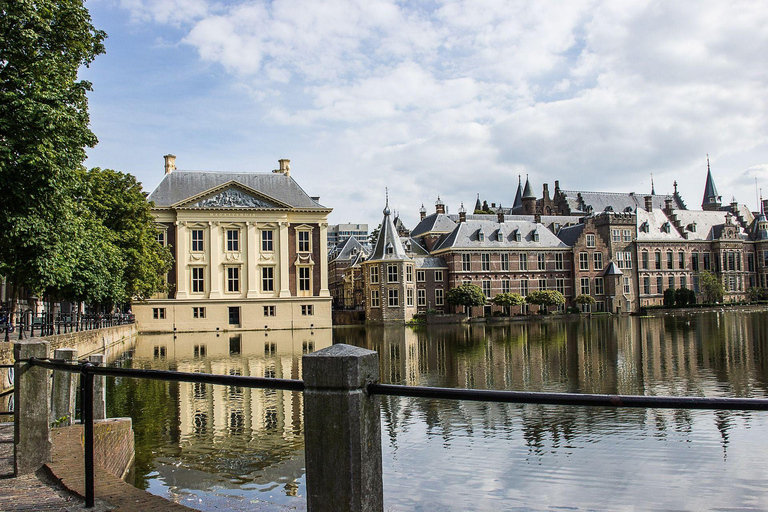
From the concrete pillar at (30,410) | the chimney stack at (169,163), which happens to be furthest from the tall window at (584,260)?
the concrete pillar at (30,410)

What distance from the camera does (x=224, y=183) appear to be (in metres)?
57.6

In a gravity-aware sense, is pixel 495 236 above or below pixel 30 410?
above

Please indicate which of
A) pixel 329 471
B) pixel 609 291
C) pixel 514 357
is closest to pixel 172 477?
pixel 329 471

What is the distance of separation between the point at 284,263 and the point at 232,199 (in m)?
7.36

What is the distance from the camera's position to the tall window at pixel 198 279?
58500 millimetres

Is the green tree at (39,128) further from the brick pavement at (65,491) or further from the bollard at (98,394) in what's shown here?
the brick pavement at (65,491)

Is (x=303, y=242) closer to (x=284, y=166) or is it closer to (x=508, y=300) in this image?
(x=284, y=166)

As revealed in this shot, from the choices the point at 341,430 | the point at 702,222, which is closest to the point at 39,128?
the point at 341,430

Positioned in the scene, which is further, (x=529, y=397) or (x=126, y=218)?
(x=126, y=218)

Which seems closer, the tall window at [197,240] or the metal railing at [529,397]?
the metal railing at [529,397]

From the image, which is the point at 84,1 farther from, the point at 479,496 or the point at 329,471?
the point at 329,471

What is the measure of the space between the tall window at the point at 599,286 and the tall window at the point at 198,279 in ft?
164

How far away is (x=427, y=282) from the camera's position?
257ft

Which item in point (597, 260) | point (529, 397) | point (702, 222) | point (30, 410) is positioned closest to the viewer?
point (529, 397)
